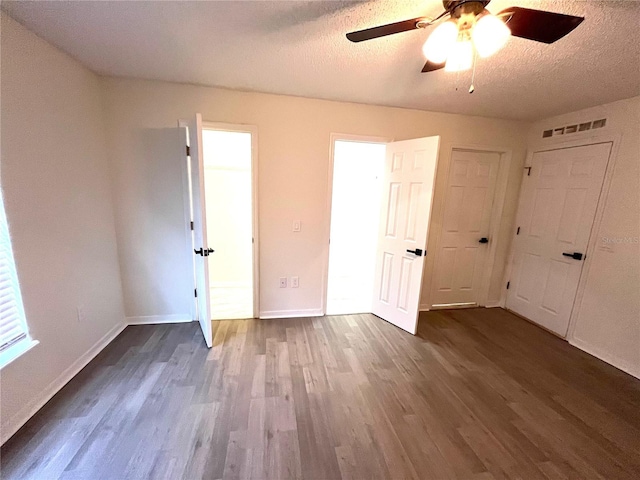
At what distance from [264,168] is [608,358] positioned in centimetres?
384

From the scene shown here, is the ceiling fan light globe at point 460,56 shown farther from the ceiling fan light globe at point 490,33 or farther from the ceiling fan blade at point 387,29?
the ceiling fan blade at point 387,29

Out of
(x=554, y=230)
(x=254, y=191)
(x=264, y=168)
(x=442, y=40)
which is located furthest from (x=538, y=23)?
(x=554, y=230)

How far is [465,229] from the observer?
3.31 metres

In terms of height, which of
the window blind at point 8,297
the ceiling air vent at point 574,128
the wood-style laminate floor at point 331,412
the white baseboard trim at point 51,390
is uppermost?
the ceiling air vent at point 574,128

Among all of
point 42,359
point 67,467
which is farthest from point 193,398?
point 42,359

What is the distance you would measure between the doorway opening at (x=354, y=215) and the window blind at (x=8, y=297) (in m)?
3.41

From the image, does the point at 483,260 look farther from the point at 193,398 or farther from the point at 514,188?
the point at 193,398

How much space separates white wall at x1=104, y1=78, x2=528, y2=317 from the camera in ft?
8.00

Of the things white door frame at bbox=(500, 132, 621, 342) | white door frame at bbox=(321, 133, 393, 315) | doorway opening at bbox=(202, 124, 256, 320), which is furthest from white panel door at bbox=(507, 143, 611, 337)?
doorway opening at bbox=(202, 124, 256, 320)

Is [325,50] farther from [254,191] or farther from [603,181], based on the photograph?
[603,181]

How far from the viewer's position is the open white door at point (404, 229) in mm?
2533

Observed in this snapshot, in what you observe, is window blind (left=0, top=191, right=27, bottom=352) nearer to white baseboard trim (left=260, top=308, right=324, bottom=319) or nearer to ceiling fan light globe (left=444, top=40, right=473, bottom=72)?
white baseboard trim (left=260, top=308, right=324, bottom=319)

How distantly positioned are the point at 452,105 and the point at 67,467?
4.03 meters

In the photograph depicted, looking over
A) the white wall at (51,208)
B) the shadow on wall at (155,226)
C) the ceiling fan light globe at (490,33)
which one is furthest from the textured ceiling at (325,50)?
the shadow on wall at (155,226)
